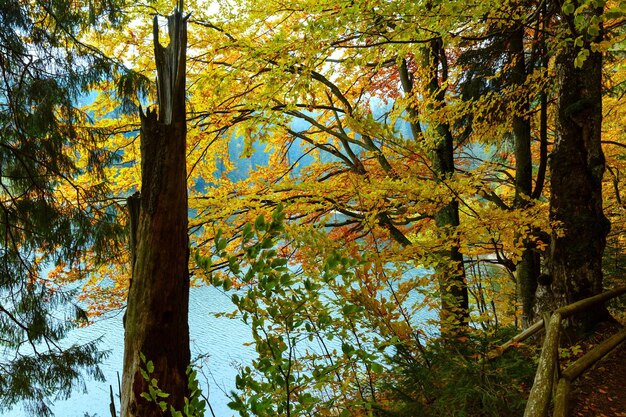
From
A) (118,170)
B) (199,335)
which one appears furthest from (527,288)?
(199,335)

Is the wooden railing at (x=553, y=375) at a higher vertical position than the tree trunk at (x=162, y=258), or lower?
lower

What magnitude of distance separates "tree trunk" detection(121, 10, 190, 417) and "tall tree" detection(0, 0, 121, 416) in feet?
4.72


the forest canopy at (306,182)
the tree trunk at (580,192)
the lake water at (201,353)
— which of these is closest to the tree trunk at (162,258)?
the forest canopy at (306,182)

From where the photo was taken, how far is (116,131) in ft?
15.7

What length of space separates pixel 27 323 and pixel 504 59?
19.4 ft

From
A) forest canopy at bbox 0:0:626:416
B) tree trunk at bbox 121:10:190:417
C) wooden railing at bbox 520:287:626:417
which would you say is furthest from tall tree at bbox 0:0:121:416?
wooden railing at bbox 520:287:626:417

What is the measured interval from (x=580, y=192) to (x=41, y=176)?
4592mm

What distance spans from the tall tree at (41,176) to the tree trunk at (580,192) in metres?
4.00

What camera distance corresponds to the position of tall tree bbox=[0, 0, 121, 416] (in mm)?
3443

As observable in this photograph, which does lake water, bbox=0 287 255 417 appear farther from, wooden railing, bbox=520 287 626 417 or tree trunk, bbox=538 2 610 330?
wooden railing, bbox=520 287 626 417

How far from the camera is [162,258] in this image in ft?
7.65

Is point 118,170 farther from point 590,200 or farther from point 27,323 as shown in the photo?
point 590,200

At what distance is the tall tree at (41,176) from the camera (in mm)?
3443

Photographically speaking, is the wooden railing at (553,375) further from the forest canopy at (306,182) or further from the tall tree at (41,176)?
the tall tree at (41,176)
